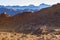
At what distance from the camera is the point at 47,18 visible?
882 inches

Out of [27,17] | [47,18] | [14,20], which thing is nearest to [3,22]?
[14,20]

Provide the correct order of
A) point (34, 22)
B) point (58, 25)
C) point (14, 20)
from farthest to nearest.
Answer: point (14, 20) → point (34, 22) → point (58, 25)

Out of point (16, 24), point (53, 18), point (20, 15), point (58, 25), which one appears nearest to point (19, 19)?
point (20, 15)

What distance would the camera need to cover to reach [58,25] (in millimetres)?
19797

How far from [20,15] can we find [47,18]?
122 inches

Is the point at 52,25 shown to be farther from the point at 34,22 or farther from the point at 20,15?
the point at 20,15

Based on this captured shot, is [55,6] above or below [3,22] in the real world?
above

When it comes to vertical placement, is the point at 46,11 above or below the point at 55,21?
above

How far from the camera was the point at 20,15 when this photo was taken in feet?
78.2

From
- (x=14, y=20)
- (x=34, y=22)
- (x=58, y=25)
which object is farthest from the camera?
(x=14, y=20)

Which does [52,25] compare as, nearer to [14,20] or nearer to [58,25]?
[58,25]

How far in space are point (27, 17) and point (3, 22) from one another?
8.78 feet

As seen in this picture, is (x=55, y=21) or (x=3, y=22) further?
(x=3, y=22)

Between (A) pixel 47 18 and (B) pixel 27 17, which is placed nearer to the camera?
(A) pixel 47 18
